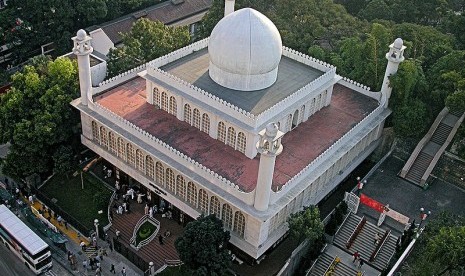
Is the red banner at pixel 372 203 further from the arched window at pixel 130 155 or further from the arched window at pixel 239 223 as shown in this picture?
the arched window at pixel 130 155

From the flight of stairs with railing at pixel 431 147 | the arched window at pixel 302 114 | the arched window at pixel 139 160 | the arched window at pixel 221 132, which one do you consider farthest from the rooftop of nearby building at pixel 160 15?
the flight of stairs with railing at pixel 431 147

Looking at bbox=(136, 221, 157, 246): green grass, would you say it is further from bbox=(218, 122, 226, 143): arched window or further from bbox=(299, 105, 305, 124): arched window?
bbox=(299, 105, 305, 124): arched window

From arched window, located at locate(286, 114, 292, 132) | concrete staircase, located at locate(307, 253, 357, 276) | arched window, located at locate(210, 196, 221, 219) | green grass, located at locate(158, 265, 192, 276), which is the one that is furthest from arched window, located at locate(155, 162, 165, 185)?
concrete staircase, located at locate(307, 253, 357, 276)

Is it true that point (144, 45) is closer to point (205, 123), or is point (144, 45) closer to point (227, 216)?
point (205, 123)

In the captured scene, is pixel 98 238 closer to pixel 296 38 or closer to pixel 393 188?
pixel 393 188

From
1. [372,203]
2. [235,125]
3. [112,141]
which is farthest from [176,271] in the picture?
[372,203]

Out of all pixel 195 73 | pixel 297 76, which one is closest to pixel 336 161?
pixel 297 76

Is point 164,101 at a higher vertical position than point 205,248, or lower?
higher
